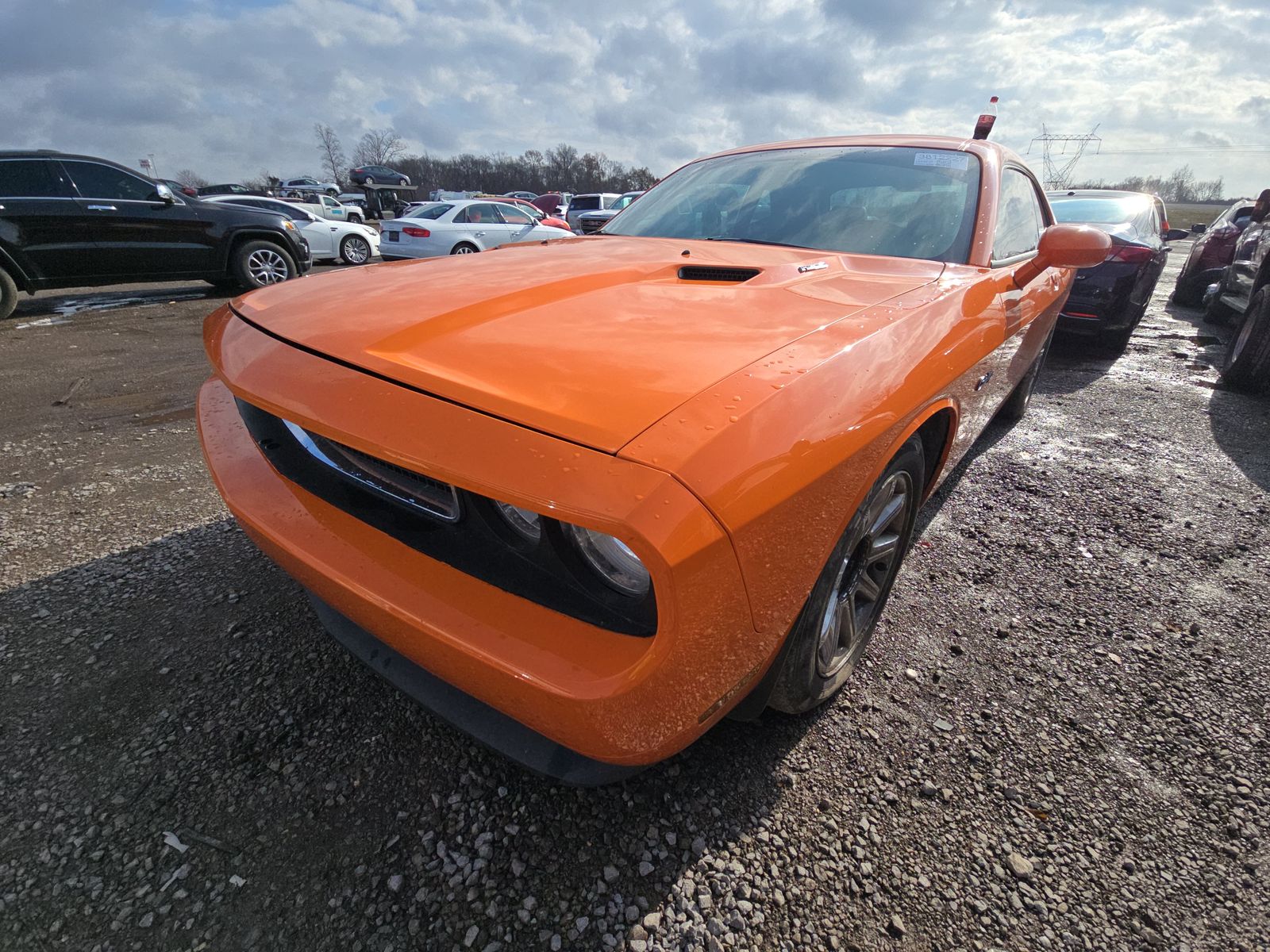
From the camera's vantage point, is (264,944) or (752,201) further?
(752,201)

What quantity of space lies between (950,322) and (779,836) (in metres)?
1.36

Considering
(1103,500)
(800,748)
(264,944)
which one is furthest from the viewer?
(1103,500)

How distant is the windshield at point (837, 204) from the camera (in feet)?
7.07

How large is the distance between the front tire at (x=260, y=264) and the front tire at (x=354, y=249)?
3954 mm

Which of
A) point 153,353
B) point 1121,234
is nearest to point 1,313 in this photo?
point 153,353

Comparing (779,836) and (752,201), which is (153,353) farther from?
(779,836)

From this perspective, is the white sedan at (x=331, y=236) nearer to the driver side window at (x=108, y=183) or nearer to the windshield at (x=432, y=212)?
the windshield at (x=432, y=212)

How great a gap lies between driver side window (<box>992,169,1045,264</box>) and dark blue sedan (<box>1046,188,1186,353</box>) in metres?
2.11

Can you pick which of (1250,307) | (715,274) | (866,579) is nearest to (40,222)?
(715,274)

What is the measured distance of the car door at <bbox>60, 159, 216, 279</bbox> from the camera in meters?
6.64

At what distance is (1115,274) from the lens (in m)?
4.89

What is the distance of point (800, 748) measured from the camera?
161cm

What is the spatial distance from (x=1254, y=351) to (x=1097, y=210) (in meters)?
2.15

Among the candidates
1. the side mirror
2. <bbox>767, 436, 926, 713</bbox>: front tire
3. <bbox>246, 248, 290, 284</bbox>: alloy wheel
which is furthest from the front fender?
<bbox>246, 248, 290, 284</bbox>: alloy wheel
